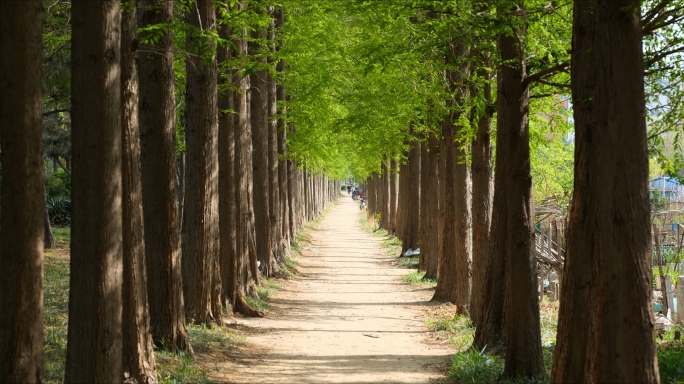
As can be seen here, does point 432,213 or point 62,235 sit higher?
point 432,213

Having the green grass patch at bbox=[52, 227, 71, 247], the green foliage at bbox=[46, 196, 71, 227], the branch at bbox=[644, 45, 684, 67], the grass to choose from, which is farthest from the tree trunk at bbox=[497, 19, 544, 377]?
the green foliage at bbox=[46, 196, 71, 227]

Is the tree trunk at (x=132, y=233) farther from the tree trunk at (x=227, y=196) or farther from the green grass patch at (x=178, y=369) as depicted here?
the tree trunk at (x=227, y=196)

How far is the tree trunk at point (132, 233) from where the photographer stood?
9742mm

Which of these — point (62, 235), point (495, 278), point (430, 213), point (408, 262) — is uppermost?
point (430, 213)

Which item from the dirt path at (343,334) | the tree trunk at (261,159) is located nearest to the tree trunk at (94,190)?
the dirt path at (343,334)

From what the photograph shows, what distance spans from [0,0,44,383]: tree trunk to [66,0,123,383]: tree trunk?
74 cm

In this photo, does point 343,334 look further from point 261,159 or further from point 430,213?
point 430,213

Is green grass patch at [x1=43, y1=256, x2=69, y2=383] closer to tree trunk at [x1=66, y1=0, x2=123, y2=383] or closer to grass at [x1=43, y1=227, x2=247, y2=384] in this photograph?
grass at [x1=43, y1=227, x2=247, y2=384]

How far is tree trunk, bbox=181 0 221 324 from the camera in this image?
15.1 meters

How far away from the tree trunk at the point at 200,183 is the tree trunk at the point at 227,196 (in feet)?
6.83

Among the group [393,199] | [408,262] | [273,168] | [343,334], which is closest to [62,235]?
[273,168]

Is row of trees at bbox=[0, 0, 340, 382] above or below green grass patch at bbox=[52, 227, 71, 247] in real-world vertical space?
above

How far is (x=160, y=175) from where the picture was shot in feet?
40.3

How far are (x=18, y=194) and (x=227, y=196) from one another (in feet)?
36.1
